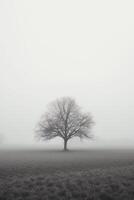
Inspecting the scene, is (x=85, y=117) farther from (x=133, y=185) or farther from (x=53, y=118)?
(x=133, y=185)

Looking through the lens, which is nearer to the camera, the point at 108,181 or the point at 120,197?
the point at 120,197

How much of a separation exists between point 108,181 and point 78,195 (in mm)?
3284

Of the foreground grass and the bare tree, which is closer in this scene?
the foreground grass

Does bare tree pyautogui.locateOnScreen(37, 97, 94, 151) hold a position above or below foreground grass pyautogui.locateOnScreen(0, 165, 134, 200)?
above

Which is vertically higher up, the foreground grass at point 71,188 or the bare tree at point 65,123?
the bare tree at point 65,123

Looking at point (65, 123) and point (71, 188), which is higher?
point (65, 123)

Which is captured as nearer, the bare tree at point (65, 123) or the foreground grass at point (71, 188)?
the foreground grass at point (71, 188)

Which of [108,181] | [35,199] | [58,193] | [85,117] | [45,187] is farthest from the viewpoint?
[85,117]

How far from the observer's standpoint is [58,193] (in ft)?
32.1

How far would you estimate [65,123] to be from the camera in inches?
1724

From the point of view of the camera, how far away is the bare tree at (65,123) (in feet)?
142

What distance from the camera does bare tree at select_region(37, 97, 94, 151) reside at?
4334cm

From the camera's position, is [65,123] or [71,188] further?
[65,123]

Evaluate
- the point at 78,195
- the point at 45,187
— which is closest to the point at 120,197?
the point at 78,195
